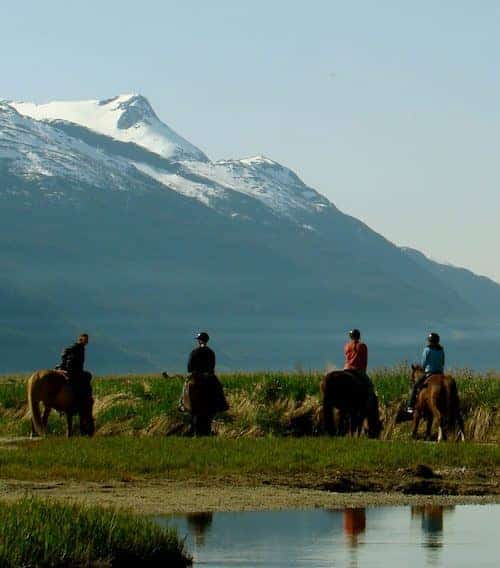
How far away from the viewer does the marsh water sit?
18.6m

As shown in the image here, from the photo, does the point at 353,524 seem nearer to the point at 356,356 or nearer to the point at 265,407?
the point at 356,356

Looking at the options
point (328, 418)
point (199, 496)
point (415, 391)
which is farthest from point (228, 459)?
point (415, 391)

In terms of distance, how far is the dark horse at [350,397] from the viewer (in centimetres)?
3594

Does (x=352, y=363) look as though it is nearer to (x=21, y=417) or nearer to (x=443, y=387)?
(x=443, y=387)

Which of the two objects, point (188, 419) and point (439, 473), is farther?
point (188, 419)

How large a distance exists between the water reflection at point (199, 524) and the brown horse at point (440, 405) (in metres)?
12.9

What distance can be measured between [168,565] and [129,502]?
19.0ft

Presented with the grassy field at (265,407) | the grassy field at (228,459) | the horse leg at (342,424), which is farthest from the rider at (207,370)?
the grassy field at (228,459)

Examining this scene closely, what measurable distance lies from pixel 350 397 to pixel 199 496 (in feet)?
36.6

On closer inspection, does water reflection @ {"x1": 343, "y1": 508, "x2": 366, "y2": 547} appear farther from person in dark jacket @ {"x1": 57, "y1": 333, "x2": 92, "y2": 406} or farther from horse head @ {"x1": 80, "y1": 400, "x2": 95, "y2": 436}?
horse head @ {"x1": 80, "y1": 400, "x2": 95, "y2": 436}

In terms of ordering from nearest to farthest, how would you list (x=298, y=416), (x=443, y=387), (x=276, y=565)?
1. (x=276, y=565)
2. (x=443, y=387)
3. (x=298, y=416)

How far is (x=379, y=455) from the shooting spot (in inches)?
1158

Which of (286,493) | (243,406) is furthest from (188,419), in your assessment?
(286,493)

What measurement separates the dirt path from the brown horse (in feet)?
30.7
